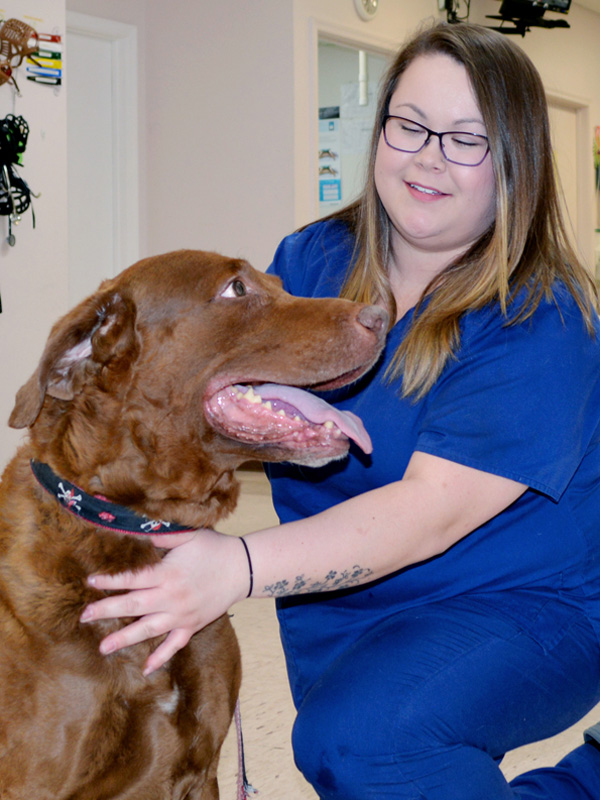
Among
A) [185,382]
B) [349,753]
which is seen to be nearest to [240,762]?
[349,753]

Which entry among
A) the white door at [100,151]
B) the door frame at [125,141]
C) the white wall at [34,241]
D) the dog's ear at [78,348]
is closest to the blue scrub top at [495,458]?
the dog's ear at [78,348]

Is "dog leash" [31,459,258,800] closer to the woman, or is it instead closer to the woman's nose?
the woman

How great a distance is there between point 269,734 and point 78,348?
4.46 ft

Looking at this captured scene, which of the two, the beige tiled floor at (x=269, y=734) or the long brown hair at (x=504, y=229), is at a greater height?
the long brown hair at (x=504, y=229)

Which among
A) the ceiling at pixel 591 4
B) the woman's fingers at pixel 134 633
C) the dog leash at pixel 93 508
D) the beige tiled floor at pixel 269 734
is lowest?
the beige tiled floor at pixel 269 734

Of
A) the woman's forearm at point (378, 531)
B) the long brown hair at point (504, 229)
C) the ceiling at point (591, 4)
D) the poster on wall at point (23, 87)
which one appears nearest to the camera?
the woman's forearm at point (378, 531)

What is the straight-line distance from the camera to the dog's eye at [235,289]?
5.09ft

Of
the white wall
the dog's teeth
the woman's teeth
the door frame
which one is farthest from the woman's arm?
the door frame

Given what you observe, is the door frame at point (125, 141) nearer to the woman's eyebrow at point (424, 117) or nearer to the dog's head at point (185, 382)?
the woman's eyebrow at point (424, 117)

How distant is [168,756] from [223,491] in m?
0.44

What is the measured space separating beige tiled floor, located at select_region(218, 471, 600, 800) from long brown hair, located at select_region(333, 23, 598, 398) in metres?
1.04

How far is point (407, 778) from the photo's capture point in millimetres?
1472

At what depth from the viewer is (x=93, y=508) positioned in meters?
1.40

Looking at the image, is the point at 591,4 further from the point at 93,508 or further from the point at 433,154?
the point at 93,508
